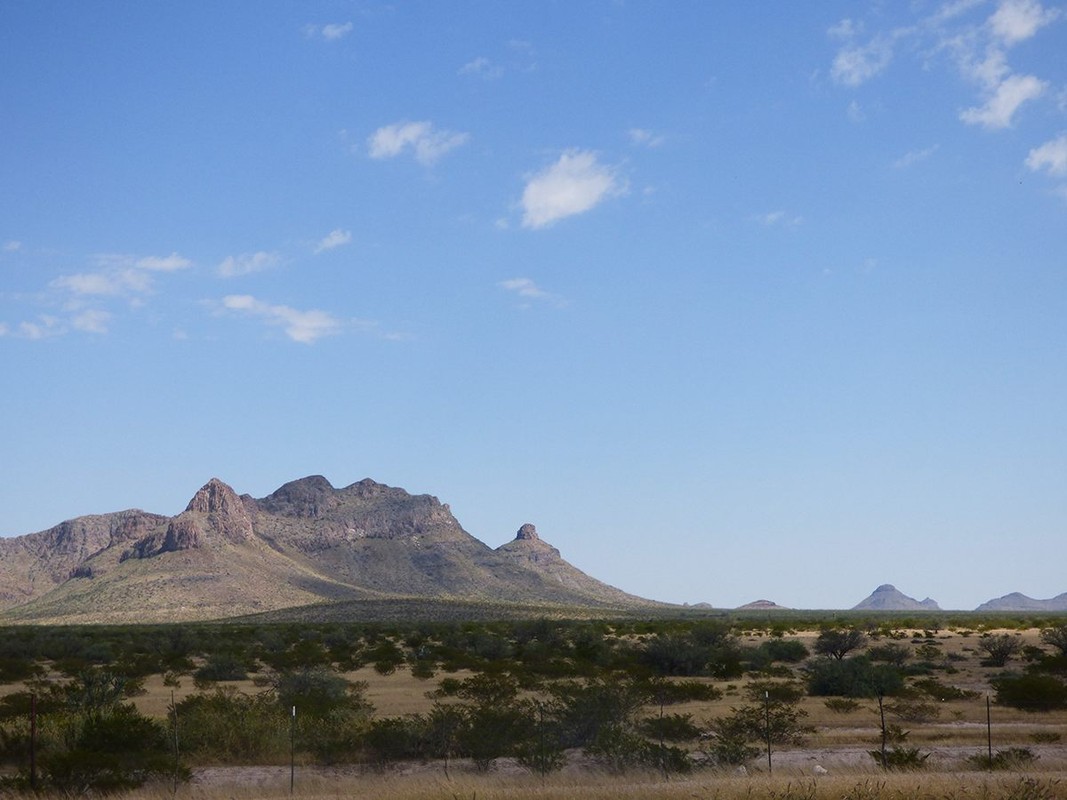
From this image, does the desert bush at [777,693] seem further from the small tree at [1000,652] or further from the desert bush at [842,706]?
the small tree at [1000,652]

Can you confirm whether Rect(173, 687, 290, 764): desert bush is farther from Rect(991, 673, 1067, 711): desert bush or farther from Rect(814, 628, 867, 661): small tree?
Rect(814, 628, 867, 661): small tree

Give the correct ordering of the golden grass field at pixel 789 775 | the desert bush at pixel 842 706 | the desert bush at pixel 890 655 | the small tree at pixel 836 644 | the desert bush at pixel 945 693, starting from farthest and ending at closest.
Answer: the small tree at pixel 836 644
the desert bush at pixel 890 655
the desert bush at pixel 945 693
the desert bush at pixel 842 706
the golden grass field at pixel 789 775

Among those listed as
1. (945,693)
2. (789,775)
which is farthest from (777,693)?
(789,775)

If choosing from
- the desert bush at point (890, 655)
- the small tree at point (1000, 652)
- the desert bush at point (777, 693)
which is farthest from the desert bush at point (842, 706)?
the small tree at point (1000, 652)

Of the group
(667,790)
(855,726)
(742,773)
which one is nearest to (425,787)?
(667,790)

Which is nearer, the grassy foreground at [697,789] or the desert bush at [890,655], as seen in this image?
the grassy foreground at [697,789]

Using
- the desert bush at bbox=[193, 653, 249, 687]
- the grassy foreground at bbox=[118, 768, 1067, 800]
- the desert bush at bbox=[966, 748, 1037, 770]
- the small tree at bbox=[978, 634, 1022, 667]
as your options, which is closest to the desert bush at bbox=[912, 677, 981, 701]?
the desert bush at bbox=[966, 748, 1037, 770]

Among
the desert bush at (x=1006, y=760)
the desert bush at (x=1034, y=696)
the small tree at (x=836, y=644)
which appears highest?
the desert bush at (x=1006, y=760)

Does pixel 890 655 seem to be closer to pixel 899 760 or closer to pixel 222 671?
pixel 899 760

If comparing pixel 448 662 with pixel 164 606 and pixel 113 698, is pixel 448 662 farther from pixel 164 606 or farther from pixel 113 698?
pixel 164 606

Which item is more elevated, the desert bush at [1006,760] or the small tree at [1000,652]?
the desert bush at [1006,760]

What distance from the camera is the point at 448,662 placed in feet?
167

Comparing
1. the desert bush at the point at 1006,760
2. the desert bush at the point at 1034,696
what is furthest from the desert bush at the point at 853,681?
the desert bush at the point at 1006,760

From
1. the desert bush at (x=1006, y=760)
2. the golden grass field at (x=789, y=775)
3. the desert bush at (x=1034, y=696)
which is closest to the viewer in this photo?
the golden grass field at (x=789, y=775)
